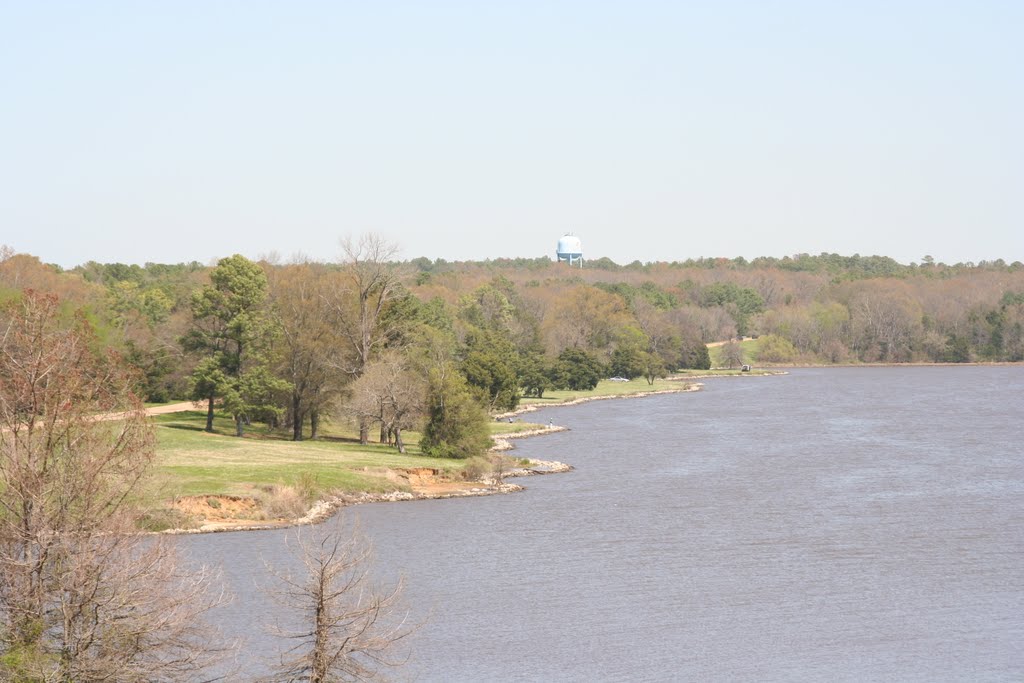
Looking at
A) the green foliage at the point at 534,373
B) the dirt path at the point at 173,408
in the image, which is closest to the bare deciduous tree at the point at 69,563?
the dirt path at the point at 173,408

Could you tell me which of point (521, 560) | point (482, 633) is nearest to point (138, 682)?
point (482, 633)

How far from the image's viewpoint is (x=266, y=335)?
7744 cm

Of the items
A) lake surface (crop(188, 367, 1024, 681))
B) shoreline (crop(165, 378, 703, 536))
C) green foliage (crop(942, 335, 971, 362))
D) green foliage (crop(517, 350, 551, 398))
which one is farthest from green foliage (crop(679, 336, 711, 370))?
shoreline (crop(165, 378, 703, 536))

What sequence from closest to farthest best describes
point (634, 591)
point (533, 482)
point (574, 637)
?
1. point (574, 637)
2. point (634, 591)
3. point (533, 482)

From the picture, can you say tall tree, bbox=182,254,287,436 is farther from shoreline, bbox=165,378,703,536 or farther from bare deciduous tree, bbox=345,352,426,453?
shoreline, bbox=165,378,703,536

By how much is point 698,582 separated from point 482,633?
9896 millimetres

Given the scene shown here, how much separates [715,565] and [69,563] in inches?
1088

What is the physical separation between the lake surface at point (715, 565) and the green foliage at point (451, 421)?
4789mm

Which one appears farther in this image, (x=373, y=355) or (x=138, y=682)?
(x=373, y=355)

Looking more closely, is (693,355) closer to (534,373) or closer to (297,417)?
(534,373)

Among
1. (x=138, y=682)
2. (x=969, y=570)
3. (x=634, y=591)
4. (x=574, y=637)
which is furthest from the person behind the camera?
(x=969, y=570)

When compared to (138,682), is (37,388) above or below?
above

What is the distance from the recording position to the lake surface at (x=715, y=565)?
35.1m

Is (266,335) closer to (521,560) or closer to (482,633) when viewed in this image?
(521,560)
